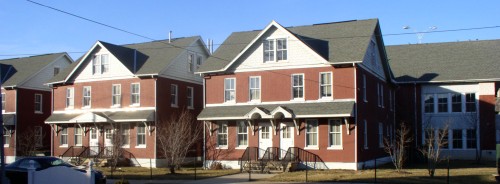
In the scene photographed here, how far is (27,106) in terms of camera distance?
46062mm

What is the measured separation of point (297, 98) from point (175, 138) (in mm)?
7533

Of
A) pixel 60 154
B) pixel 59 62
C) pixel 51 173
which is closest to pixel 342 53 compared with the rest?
pixel 51 173

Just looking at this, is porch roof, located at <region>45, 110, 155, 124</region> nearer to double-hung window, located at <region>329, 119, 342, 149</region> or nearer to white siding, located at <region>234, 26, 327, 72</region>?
white siding, located at <region>234, 26, 327, 72</region>

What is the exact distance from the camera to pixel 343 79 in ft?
104

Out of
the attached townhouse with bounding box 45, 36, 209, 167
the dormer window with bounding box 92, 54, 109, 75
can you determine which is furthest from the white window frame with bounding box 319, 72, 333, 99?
the dormer window with bounding box 92, 54, 109, 75

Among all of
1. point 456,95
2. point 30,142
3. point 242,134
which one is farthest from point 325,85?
point 30,142

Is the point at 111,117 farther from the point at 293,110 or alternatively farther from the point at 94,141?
the point at 293,110

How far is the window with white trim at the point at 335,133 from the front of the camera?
3142 cm

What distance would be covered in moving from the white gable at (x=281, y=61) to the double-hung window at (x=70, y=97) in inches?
550

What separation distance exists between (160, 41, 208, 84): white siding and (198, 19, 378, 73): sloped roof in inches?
139

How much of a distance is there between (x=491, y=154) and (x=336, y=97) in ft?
Result: 55.4

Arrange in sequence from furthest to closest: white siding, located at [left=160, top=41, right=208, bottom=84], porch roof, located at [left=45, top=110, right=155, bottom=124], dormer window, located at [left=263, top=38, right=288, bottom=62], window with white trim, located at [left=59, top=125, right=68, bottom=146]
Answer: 1. window with white trim, located at [left=59, top=125, right=68, bottom=146]
2. white siding, located at [left=160, top=41, right=208, bottom=84]
3. porch roof, located at [left=45, top=110, right=155, bottom=124]
4. dormer window, located at [left=263, top=38, right=288, bottom=62]

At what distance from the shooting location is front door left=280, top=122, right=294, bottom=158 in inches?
1279

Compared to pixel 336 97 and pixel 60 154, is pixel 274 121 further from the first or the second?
pixel 60 154
